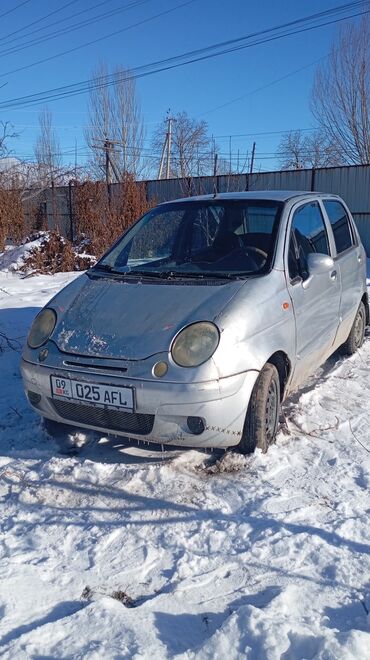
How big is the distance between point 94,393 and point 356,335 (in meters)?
3.34

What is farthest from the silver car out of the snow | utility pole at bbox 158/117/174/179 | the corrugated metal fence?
utility pole at bbox 158/117/174/179

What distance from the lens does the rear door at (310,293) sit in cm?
360

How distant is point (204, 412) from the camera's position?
2793 millimetres

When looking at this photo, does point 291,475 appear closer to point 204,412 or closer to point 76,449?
point 204,412

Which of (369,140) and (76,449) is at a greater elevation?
(369,140)

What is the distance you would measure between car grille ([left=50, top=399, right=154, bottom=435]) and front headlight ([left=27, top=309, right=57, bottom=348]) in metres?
0.40

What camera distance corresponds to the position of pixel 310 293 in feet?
12.4

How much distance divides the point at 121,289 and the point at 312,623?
7.27 feet

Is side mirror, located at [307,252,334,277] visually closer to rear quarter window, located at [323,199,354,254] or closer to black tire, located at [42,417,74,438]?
rear quarter window, located at [323,199,354,254]

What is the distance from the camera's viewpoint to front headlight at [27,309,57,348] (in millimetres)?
3277

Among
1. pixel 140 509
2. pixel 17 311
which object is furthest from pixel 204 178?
pixel 140 509

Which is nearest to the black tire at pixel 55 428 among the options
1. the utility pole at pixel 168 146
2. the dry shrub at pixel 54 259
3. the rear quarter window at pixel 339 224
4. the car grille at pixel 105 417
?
the car grille at pixel 105 417

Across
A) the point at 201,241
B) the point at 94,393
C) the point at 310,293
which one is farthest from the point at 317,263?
the point at 94,393

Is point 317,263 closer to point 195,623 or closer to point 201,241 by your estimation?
point 201,241
